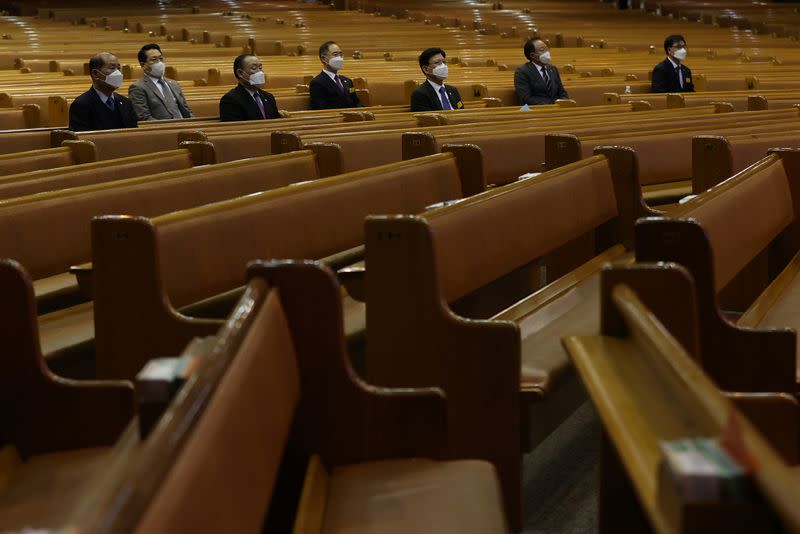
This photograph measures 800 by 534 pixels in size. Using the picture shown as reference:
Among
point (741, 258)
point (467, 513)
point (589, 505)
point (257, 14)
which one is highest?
point (257, 14)

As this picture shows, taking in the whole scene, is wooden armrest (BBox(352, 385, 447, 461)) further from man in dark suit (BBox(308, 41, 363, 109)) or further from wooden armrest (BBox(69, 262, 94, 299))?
man in dark suit (BBox(308, 41, 363, 109))

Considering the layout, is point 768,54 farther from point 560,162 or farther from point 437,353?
point 437,353

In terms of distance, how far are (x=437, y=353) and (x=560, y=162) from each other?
166cm

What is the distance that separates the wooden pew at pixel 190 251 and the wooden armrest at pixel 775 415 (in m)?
1.00

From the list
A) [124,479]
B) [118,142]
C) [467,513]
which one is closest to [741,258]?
[467,513]

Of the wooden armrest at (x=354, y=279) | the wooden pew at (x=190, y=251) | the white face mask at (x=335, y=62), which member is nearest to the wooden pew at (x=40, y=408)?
the wooden pew at (x=190, y=251)

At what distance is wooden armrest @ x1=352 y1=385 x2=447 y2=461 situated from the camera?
1905mm

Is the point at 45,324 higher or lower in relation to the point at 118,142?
lower

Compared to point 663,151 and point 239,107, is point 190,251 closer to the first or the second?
point 663,151

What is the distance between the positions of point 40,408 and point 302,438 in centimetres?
45

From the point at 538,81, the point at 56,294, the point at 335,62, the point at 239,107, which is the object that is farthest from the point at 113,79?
the point at 56,294

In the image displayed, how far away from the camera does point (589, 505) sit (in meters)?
2.44

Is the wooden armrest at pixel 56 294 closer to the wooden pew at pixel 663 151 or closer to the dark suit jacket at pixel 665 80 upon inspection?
the wooden pew at pixel 663 151

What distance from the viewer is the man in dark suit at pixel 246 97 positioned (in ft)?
19.5
